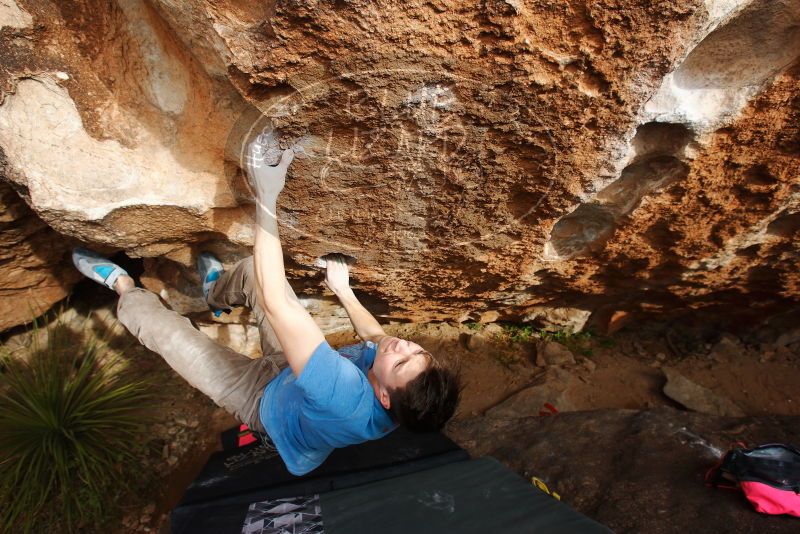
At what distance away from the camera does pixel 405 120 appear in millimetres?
1614

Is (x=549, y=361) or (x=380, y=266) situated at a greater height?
(x=380, y=266)

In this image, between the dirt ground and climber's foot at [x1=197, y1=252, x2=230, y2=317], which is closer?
climber's foot at [x1=197, y1=252, x2=230, y2=317]

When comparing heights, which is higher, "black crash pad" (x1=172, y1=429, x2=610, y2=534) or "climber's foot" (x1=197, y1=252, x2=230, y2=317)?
"climber's foot" (x1=197, y1=252, x2=230, y2=317)

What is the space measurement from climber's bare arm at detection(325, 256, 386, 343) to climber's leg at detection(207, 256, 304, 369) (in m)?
0.38

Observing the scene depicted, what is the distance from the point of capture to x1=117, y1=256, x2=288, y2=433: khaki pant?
210 centimetres

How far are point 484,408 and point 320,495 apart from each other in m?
1.69

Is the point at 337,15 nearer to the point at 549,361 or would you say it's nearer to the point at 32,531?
the point at 32,531


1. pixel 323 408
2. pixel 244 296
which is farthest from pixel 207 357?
pixel 323 408

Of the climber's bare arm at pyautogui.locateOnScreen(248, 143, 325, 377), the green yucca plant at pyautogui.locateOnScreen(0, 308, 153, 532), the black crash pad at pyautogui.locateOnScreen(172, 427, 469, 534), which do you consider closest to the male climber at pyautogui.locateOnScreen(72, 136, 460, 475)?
the climber's bare arm at pyautogui.locateOnScreen(248, 143, 325, 377)

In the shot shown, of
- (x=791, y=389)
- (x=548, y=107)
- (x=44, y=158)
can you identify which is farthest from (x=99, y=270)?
(x=791, y=389)

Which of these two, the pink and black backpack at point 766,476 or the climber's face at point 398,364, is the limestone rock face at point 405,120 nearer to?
the climber's face at point 398,364

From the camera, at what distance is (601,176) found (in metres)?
1.95

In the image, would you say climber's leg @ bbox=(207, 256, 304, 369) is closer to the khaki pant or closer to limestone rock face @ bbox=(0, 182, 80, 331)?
the khaki pant

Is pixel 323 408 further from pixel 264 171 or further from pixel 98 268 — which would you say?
pixel 98 268
